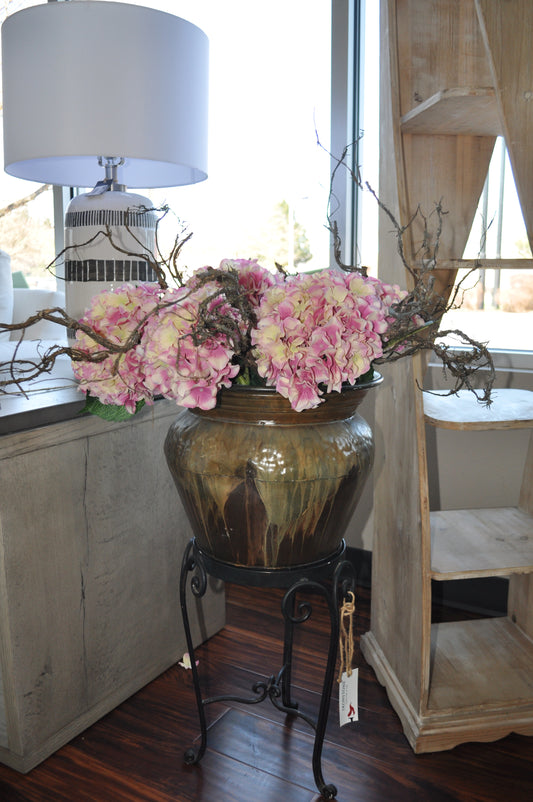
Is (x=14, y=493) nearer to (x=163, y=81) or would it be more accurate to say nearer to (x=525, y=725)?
(x=163, y=81)

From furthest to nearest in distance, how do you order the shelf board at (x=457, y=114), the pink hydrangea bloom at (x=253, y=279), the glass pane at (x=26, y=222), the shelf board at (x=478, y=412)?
the glass pane at (x=26, y=222), the shelf board at (x=478, y=412), the shelf board at (x=457, y=114), the pink hydrangea bloom at (x=253, y=279)

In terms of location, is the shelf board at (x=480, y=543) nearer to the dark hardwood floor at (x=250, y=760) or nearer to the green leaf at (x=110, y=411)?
the dark hardwood floor at (x=250, y=760)

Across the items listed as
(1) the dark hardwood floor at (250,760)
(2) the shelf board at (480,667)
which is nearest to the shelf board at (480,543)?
(2) the shelf board at (480,667)

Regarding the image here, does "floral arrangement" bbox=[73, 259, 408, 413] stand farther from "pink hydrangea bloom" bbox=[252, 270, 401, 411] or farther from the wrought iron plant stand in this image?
the wrought iron plant stand

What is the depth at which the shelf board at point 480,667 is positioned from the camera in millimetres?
1444

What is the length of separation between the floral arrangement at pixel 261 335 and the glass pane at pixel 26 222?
8.17ft

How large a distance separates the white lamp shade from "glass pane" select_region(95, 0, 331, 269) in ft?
2.58

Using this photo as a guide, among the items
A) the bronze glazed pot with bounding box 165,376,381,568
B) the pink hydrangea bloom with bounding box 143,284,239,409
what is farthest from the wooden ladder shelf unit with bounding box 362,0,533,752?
the pink hydrangea bloom with bounding box 143,284,239,409

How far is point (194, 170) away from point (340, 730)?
142 cm

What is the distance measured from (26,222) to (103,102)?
77.7 inches

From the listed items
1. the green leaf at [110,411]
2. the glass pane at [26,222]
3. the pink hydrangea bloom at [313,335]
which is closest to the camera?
the pink hydrangea bloom at [313,335]

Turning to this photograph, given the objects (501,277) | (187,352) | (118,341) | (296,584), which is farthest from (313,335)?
(501,277)

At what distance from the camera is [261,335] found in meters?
0.87

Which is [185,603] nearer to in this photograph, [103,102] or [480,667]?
[480,667]
